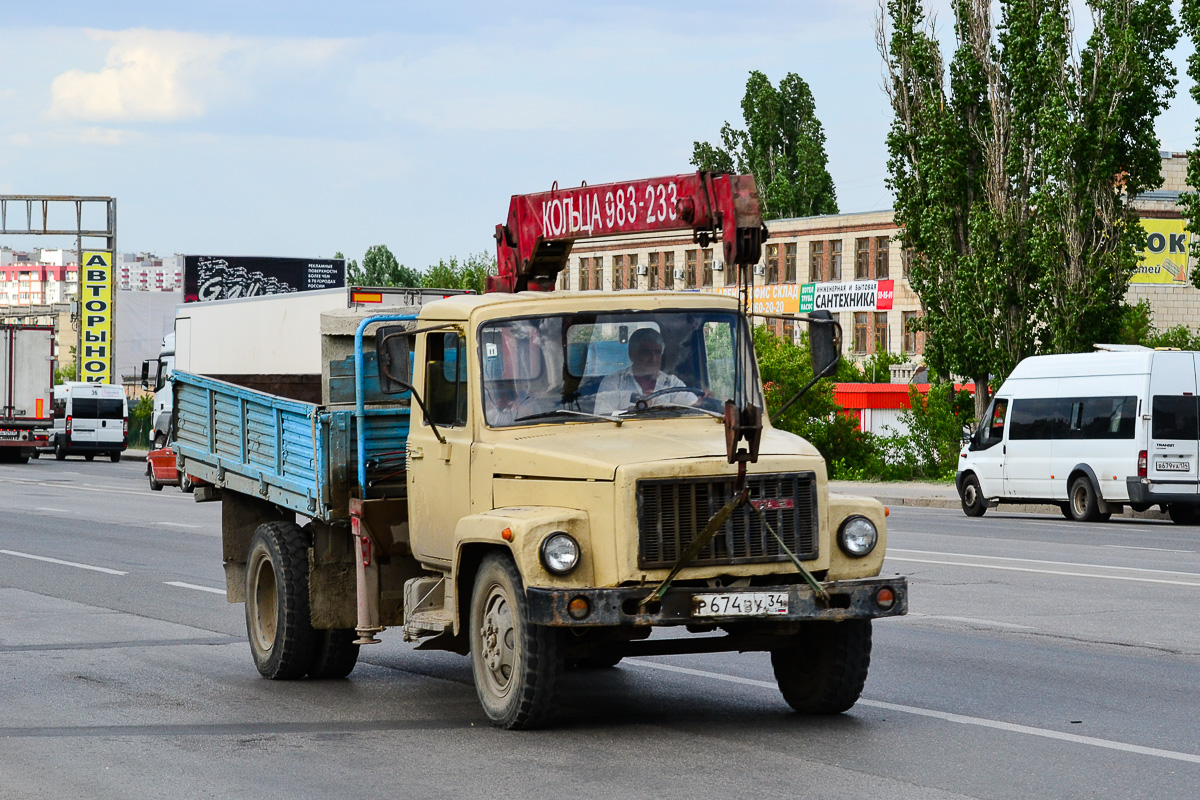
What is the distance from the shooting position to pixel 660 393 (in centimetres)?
888

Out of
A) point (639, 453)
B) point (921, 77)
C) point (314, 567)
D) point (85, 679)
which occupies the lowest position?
point (85, 679)

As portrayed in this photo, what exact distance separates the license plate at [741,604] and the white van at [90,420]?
2109 inches

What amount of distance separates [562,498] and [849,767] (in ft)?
5.94

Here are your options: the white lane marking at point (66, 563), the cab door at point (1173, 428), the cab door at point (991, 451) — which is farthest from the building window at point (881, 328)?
the white lane marking at point (66, 563)

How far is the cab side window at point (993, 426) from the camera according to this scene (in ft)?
99.5

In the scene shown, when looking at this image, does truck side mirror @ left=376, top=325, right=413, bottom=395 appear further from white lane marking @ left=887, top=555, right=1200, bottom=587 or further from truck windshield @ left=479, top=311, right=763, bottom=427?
white lane marking @ left=887, top=555, right=1200, bottom=587

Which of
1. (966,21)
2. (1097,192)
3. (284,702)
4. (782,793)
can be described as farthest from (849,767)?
(966,21)

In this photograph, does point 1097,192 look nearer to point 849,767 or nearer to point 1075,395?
point 1075,395

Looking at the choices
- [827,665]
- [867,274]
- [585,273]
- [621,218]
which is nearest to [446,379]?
[621,218]

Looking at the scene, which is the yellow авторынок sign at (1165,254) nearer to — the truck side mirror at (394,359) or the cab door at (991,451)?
the cab door at (991,451)

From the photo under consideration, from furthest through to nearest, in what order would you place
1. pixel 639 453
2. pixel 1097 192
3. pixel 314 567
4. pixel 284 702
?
pixel 1097 192 < pixel 314 567 < pixel 284 702 < pixel 639 453

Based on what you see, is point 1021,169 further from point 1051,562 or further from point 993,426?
point 1051,562

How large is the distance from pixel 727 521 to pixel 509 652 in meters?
1.24

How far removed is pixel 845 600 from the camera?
8.27 meters
